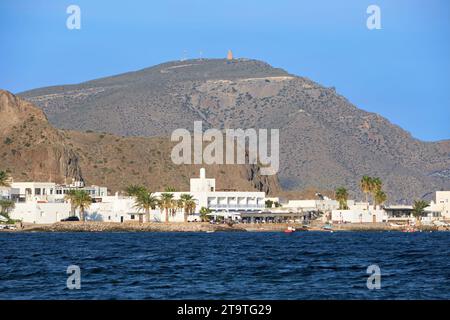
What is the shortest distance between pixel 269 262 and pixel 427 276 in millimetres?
18474

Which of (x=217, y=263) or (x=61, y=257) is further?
(x=61, y=257)

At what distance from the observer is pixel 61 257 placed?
91062mm

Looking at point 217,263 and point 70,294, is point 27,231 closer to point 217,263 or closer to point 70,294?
point 217,263

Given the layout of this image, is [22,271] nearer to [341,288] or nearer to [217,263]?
[217,263]

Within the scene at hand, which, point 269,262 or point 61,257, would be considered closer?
point 269,262
